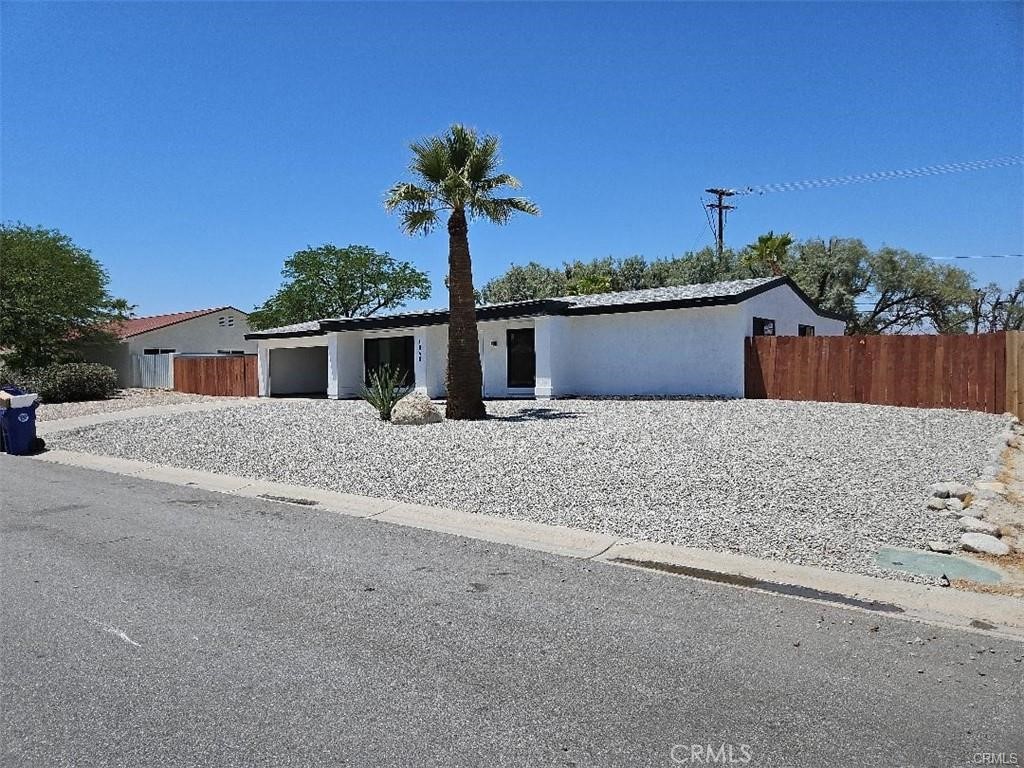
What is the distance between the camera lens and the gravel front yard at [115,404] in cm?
2361

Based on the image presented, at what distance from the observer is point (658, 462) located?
1095 centimetres

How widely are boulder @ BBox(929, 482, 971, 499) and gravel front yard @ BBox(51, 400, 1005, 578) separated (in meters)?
0.16

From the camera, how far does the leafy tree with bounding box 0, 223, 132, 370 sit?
101 feet

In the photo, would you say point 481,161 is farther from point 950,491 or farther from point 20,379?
point 20,379

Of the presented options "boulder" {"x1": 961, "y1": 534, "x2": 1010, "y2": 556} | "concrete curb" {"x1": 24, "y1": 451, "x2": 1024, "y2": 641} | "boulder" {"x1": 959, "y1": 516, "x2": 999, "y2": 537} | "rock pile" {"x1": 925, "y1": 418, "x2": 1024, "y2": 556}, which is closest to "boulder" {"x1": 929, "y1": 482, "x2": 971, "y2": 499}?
"rock pile" {"x1": 925, "y1": 418, "x2": 1024, "y2": 556}

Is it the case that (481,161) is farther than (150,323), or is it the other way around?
(150,323)

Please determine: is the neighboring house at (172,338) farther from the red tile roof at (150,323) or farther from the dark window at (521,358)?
the dark window at (521,358)

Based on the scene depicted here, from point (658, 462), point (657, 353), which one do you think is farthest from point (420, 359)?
point (658, 462)

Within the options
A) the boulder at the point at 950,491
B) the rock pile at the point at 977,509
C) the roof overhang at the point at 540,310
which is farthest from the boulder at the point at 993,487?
the roof overhang at the point at 540,310

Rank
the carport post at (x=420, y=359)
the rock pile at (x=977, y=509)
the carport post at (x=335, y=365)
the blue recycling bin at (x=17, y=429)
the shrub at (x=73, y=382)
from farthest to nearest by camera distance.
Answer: the shrub at (x=73, y=382) < the carport post at (x=335, y=365) < the carport post at (x=420, y=359) < the blue recycling bin at (x=17, y=429) < the rock pile at (x=977, y=509)

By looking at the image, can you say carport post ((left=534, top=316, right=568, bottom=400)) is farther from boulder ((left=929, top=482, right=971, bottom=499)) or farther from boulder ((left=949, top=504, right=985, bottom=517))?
boulder ((left=949, top=504, right=985, bottom=517))

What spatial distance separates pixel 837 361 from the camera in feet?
64.3

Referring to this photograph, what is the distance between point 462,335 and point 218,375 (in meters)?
18.4

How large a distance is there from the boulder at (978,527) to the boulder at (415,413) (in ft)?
35.3
